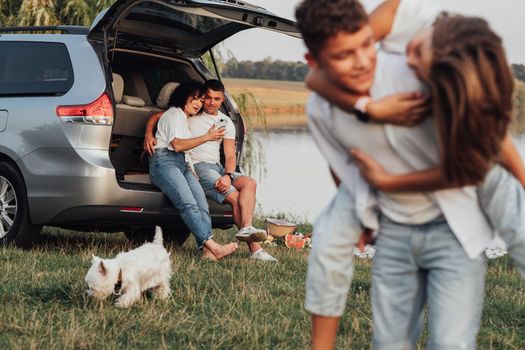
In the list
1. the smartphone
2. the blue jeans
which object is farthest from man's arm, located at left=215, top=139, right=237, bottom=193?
the blue jeans

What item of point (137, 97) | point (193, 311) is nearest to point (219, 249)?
point (137, 97)

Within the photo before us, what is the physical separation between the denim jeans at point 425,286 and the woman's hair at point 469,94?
0.97 ft

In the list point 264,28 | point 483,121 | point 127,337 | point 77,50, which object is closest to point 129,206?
point 77,50

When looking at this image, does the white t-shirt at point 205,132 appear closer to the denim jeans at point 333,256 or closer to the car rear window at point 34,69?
the car rear window at point 34,69

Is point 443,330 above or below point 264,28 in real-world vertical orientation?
below

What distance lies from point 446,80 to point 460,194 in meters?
0.45

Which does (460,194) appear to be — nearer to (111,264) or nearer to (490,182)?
(490,182)

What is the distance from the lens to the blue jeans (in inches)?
303

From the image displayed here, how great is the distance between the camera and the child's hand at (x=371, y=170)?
3.05 meters

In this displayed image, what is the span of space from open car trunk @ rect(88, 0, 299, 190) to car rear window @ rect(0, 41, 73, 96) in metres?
0.33

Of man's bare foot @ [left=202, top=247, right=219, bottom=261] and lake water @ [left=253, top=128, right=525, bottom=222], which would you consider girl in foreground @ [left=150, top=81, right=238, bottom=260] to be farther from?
lake water @ [left=253, top=128, right=525, bottom=222]

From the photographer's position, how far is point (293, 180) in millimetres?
23328

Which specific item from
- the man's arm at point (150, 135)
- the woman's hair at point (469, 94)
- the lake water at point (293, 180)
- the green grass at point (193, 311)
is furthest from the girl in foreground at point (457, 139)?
the lake water at point (293, 180)

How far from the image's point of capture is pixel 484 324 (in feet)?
18.2
